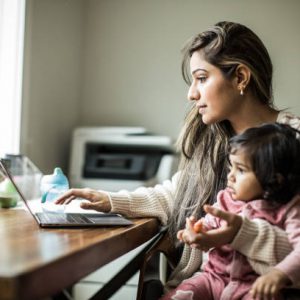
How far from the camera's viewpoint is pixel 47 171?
2.81m

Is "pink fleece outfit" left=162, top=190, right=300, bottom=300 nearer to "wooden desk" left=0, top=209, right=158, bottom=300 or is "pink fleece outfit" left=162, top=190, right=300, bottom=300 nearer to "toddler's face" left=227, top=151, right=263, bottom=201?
"toddler's face" left=227, top=151, right=263, bottom=201

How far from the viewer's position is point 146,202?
5.05ft

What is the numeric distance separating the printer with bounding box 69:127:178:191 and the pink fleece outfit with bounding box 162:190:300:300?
1.37 m

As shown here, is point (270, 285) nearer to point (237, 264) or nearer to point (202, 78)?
point (237, 264)

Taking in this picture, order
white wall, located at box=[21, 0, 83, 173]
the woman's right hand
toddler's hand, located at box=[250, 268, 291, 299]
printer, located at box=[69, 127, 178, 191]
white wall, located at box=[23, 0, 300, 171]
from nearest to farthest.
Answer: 1. toddler's hand, located at box=[250, 268, 291, 299]
2. the woman's right hand
3. white wall, located at box=[21, 0, 83, 173]
4. printer, located at box=[69, 127, 178, 191]
5. white wall, located at box=[23, 0, 300, 171]

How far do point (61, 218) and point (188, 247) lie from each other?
17.7 inches

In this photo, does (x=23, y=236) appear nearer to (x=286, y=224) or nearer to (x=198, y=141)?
(x=286, y=224)

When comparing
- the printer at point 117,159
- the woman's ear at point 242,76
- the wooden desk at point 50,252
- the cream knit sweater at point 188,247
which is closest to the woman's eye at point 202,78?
the woman's ear at point 242,76

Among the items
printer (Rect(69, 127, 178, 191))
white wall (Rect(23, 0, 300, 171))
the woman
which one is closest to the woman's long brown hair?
the woman

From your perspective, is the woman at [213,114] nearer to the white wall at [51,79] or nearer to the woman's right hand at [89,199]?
the woman's right hand at [89,199]

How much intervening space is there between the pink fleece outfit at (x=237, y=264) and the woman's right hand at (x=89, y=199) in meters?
0.33

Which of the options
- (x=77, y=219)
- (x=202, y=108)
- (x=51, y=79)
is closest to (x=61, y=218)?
(x=77, y=219)

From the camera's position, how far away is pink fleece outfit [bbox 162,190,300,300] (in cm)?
111

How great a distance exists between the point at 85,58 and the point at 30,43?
0.73 metres
